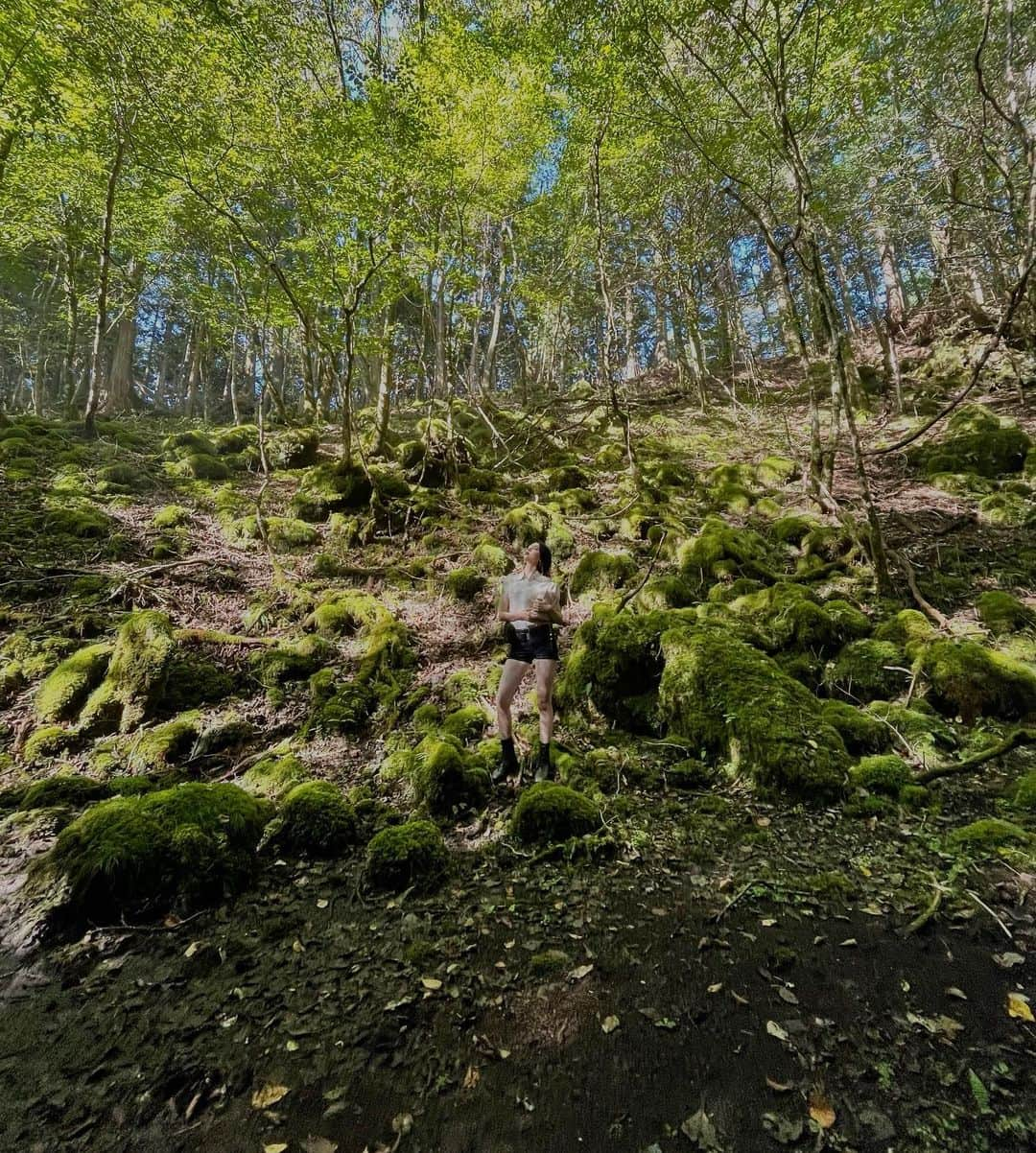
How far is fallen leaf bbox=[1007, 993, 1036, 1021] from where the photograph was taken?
216cm

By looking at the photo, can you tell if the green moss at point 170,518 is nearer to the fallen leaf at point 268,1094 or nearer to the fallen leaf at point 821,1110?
the fallen leaf at point 268,1094

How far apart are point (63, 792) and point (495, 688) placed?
3943mm

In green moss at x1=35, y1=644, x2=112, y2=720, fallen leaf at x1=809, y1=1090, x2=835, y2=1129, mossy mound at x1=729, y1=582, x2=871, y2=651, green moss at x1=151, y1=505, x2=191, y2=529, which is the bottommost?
fallen leaf at x1=809, y1=1090, x2=835, y2=1129

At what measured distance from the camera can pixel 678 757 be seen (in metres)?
4.80

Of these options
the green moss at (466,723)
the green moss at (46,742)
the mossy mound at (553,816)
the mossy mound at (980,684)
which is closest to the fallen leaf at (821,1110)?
the mossy mound at (553,816)

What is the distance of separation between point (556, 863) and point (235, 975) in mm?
1978

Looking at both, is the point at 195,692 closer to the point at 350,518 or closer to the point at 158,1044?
the point at 158,1044

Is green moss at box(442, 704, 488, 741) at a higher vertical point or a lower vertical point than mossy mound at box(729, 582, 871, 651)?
lower

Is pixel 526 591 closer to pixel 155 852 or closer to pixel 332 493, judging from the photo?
pixel 155 852

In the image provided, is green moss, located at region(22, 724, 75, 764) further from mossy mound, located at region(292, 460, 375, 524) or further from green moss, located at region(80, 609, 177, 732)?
mossy mound, located at region(292, 460, 375, 524)

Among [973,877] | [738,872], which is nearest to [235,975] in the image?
[738,872]

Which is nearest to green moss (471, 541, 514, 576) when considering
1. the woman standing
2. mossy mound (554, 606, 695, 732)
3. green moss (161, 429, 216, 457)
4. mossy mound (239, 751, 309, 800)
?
mossy mound (554, 606, 695, 732)

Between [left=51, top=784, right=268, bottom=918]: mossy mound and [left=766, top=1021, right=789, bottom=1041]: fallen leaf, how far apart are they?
3.09 m

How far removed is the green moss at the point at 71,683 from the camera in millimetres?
5184
